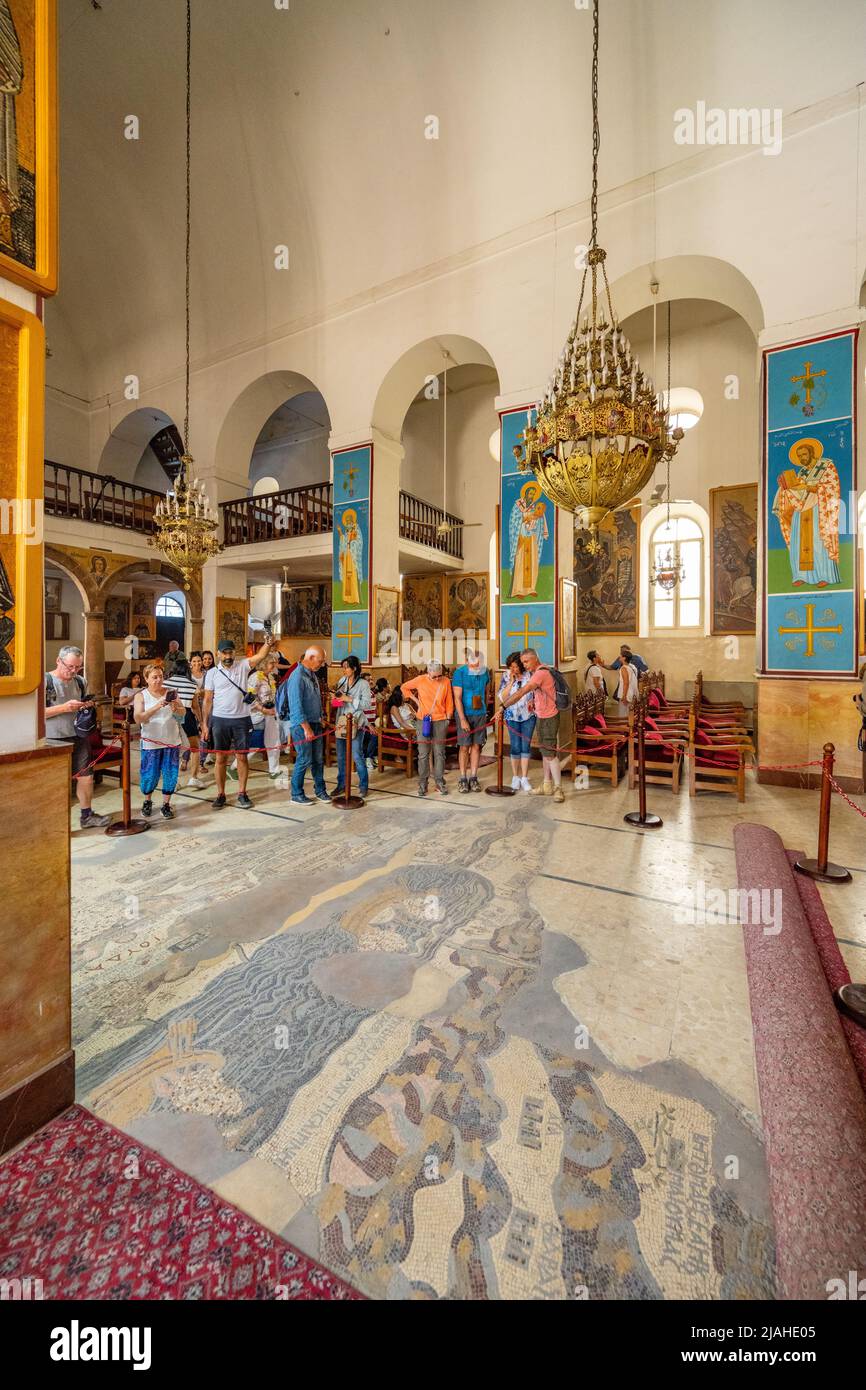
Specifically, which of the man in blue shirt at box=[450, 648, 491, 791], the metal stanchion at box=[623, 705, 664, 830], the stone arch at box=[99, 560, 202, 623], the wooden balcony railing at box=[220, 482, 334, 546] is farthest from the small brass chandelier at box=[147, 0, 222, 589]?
the metal stanchion at box=[623, 705, 664, 830]

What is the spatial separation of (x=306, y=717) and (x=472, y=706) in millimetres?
2059

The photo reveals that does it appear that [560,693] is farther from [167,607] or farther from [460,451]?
[167,607]

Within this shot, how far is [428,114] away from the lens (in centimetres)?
820

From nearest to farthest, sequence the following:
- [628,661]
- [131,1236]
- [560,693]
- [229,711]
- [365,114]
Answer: [131,1236]
[229,711]
[560,693]
[365,114]
[628,661]

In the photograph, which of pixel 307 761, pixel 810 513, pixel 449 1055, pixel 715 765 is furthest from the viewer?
pixel 810 513

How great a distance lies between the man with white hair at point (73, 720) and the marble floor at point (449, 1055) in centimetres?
114

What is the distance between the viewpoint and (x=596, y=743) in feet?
24.8

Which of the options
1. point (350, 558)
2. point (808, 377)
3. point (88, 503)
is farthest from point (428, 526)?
point (808, 377)

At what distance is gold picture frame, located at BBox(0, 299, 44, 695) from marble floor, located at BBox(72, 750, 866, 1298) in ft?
5.38

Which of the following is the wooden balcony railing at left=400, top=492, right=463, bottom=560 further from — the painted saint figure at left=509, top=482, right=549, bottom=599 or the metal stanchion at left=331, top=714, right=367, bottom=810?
the metal stanchion at left=331, top=714, right=367, bottom=810

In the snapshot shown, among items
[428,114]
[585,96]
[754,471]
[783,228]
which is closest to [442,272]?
[428,114]

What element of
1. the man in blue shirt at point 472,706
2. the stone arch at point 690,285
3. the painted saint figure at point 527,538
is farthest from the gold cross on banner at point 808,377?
the man in blue shirt at point 472,706

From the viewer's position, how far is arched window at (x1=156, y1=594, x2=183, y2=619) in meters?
18.7

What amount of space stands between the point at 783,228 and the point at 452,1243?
32.4 feet
